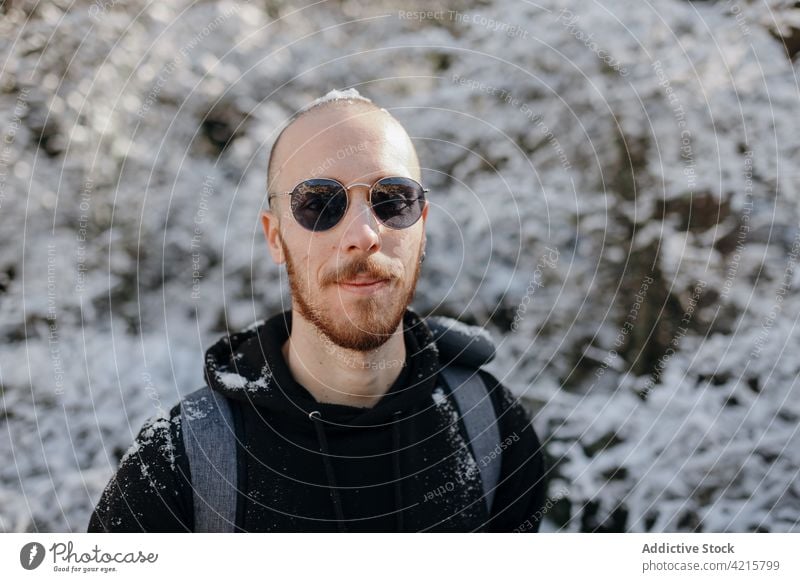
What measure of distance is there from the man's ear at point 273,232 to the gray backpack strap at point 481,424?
382 millimetres

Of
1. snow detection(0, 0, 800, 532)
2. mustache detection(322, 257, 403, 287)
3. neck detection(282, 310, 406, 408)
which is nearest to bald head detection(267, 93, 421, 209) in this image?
mustache detection(322, 257, 403, 287)

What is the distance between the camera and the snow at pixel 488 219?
185cm

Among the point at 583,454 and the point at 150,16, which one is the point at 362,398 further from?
the point at 150,16

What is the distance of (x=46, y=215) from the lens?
198cm

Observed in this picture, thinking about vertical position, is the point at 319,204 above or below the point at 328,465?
above

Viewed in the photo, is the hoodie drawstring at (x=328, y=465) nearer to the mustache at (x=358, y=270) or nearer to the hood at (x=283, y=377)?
the hood at (x=283, y=377)

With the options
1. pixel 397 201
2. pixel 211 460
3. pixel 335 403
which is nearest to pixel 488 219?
pixel 397 201

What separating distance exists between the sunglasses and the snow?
842mm

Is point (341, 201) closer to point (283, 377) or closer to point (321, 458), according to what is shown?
point (283, 377)

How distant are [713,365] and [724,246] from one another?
370mm

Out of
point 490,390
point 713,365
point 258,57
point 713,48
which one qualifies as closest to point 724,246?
point 713,365

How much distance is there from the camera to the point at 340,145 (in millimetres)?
1151

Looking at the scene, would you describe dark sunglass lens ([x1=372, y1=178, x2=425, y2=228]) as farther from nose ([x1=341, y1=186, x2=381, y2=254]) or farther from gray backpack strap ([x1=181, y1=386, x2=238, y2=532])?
gray backpack strap ([x1=181, y1=386, x2=238, y2=532])

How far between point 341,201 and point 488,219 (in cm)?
93
